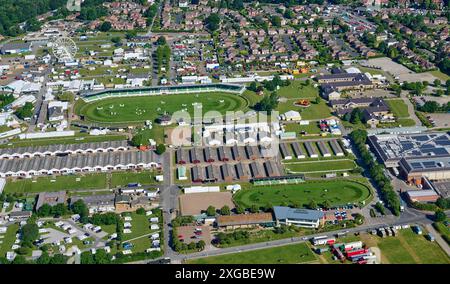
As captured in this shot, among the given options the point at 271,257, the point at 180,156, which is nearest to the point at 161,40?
the point at 180,156

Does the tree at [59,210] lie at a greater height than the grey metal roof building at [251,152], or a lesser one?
greater

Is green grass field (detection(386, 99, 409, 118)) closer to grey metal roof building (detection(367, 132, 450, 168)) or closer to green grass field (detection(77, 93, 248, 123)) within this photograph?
grey metal roof building (detection(367, 132, 450, 168))

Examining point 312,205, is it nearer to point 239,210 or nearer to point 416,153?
point 239,210

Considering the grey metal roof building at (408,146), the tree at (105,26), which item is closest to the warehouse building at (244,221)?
the grey metal roof building at (408,146)

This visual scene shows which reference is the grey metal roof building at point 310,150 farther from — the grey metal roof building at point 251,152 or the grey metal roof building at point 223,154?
the grey metal roof building at point 223,154
